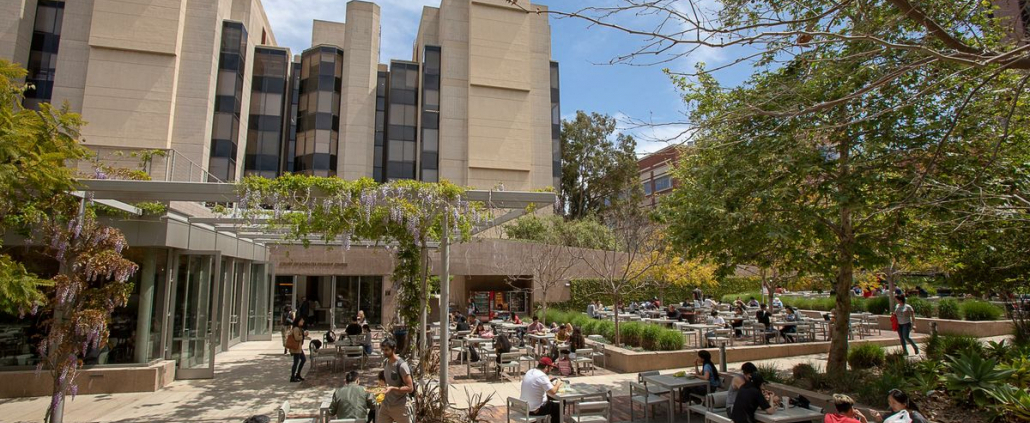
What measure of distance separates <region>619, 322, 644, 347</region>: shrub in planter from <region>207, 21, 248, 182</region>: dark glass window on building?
1114 inches

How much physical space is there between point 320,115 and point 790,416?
36.8 m

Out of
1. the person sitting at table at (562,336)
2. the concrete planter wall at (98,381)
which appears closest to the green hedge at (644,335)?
the person sitting at table at (562,336)

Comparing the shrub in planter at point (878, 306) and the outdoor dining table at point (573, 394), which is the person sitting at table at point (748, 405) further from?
the shrub in planter at point (878, 306)

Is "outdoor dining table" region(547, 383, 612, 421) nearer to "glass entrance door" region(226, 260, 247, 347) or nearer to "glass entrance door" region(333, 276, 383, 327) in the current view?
"glass entrance door" region(226, 260, 247, 347)

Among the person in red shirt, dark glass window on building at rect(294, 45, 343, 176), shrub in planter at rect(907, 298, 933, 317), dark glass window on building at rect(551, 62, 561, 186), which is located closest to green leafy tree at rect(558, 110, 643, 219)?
dark glass window on building at rect(551, 62, 561, 186)

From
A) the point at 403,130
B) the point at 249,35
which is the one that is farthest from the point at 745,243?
the point at 249,35

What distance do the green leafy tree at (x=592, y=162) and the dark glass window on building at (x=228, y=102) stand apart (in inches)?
1010

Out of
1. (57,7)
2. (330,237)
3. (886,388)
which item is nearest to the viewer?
(886,388)

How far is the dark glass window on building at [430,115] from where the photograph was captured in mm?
38344

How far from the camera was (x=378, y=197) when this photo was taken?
10477mm

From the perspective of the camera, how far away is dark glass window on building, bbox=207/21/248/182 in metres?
33.8

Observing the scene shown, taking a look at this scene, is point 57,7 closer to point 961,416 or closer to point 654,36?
point 654,36

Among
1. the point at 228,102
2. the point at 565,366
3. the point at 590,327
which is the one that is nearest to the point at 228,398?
the point at 565,366

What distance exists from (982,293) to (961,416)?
679cm
